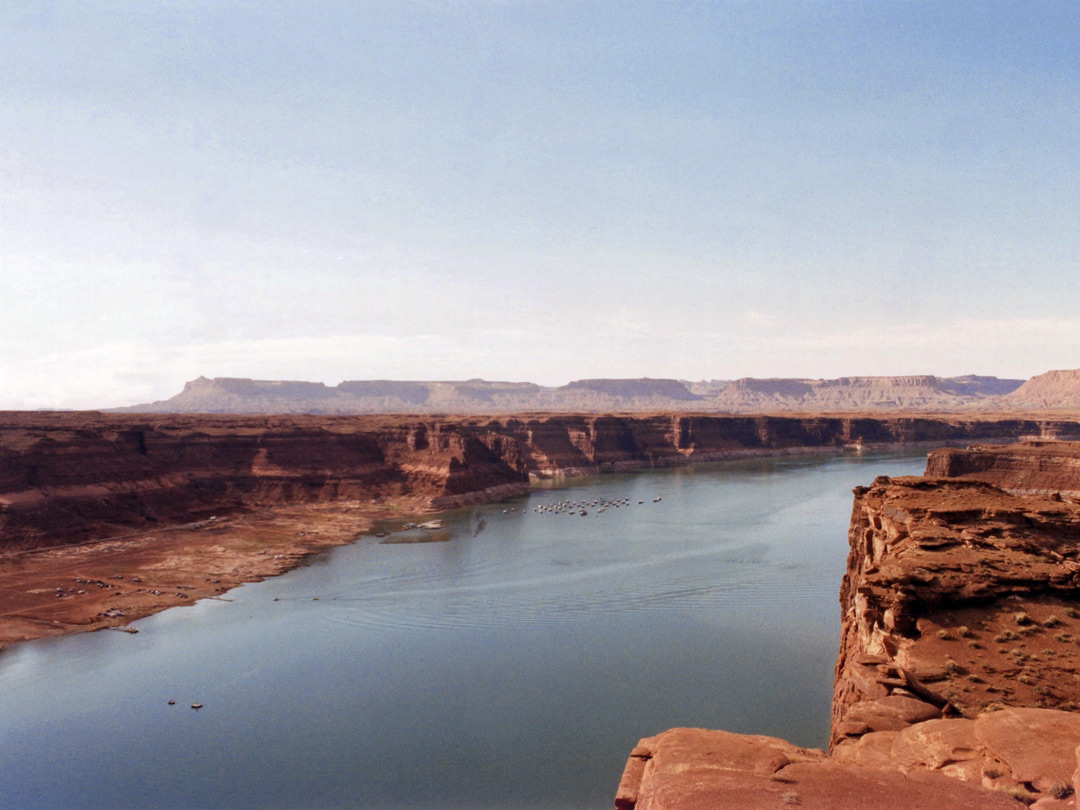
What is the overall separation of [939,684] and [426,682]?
2458cm

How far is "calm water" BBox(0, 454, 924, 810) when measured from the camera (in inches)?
1021

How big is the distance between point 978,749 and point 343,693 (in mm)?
28312

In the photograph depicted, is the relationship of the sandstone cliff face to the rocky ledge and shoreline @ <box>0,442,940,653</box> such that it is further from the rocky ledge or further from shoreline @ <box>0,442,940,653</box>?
shoreline @ <box>0,442,940,653</box>

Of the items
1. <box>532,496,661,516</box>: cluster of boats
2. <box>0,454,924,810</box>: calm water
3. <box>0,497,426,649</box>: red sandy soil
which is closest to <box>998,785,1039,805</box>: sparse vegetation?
<box>0,454,924,810</box>: calm water

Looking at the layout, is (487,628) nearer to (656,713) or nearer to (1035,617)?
(656,713)

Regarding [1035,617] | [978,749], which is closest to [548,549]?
[1035,617]

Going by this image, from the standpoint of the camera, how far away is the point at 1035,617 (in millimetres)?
18422

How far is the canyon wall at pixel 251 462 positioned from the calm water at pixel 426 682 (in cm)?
2855

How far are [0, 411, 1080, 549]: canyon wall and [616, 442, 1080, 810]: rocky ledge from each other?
230 feet

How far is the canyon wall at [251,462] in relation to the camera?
234ft

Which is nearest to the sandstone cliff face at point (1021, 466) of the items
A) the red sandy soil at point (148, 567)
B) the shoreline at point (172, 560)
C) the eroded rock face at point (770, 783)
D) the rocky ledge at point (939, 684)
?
the rocky ledge at point (939, 684)

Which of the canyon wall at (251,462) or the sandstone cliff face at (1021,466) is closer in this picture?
the sandstone cliff face at (1021,466)

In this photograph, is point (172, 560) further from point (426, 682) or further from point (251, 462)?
point (426, 682)

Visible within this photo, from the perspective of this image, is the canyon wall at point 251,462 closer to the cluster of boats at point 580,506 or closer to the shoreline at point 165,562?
the shoreline at point 165,562
